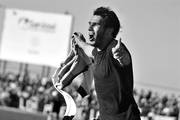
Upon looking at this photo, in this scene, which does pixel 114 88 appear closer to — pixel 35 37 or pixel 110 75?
pixel 110 75

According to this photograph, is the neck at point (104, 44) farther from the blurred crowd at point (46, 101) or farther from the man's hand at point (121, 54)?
the blurred crowd at point (46, 101)

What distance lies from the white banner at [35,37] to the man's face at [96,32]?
12489 millimetres

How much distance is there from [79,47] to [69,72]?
0.19 metres

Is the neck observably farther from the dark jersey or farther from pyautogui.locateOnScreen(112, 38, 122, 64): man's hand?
pyautogui.locateOnScreen(112, 38, 122, 64): man's hand

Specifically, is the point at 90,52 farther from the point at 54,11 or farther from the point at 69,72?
the point at 54,11

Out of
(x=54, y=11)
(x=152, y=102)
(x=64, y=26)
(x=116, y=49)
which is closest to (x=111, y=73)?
(x=116, y=49)

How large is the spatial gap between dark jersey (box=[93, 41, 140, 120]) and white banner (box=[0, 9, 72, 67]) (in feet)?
41.4

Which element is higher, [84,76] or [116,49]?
A: [116,49]

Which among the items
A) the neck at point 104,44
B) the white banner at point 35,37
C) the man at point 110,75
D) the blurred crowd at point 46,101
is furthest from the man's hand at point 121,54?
the white banner at point 35,37

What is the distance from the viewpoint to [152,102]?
1233 centimetres

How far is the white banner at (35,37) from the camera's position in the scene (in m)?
16.3

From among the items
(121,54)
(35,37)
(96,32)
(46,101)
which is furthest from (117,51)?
(35,37)

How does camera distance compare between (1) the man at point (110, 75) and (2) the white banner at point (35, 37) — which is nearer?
(1) the man at point (110, 75)

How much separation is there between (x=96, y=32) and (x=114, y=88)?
0.39 metres
